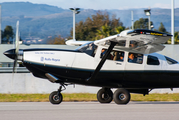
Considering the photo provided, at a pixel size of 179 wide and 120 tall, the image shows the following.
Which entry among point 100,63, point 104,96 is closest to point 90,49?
point 100,63

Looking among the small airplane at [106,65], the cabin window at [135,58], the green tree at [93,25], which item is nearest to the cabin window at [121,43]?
the small airplane at [106,65]

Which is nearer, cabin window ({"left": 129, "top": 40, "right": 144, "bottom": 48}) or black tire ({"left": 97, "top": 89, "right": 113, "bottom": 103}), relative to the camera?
cabin window ({"left": 129, "top": 40, "right": 144, "bottom": 48})

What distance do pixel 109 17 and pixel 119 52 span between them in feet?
249

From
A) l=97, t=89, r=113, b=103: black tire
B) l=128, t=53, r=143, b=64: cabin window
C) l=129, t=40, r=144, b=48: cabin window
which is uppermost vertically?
l=129, t=40, r=144, b=48: cabin window

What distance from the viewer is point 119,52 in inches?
418

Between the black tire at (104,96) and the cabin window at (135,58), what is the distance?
5.56ft

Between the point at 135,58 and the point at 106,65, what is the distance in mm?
1087

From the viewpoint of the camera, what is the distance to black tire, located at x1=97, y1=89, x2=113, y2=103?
38.0 feet

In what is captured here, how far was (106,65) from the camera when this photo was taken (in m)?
10.6

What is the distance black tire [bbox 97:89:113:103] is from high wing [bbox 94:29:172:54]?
1994mm

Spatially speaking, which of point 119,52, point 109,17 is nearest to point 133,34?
point 119,52

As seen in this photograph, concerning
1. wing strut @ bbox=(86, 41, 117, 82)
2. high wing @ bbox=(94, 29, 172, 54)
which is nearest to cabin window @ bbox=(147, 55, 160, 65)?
high wing @ bbox=(94, 29, 172, 54)

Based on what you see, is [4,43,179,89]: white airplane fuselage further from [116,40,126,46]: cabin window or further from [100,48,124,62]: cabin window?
[116,40,126,46]: cabin window

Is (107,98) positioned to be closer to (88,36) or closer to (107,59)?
(107,59)
